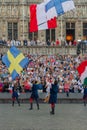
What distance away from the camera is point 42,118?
2581 centimetres

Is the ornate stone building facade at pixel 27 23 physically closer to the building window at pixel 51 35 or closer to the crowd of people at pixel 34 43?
the building window at pixel 51 35

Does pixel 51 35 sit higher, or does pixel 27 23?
pixel 27 23

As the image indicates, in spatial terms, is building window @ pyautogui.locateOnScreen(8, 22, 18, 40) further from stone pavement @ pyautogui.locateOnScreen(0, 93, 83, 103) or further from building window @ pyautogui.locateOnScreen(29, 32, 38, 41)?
stone pavement @ pyautogui.locateOnScreen(0, 93, 83, 103)

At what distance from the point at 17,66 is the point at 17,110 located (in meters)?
3.95

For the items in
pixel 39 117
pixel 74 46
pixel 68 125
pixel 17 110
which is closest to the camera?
pixel 68 125

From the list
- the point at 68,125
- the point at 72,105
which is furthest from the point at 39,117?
the point at 72,105

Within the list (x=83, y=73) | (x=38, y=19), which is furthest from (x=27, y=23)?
(x=83, y=73)

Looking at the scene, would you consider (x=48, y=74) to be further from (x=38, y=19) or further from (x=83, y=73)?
(x=83, y=73)

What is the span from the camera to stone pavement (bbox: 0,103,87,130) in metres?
22.9

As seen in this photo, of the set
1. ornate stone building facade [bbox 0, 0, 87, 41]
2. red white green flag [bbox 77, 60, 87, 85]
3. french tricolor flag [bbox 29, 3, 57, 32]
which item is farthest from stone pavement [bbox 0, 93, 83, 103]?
ornate stone building facade [bbox 0, 0, 87, 41]

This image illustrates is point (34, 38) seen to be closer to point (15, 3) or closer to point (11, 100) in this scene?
point (15, 3)

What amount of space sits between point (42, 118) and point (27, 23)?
33.1 m

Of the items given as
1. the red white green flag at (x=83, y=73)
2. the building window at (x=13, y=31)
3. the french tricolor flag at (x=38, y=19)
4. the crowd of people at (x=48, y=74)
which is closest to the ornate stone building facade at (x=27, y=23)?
the building window at (x=13, y=31)

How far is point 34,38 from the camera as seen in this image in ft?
193
